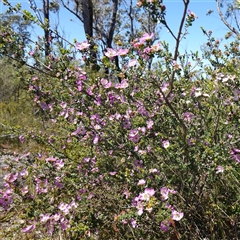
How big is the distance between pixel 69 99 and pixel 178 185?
999 mm

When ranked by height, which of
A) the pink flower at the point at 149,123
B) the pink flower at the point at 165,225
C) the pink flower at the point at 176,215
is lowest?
the pink flower at the point at 165,225

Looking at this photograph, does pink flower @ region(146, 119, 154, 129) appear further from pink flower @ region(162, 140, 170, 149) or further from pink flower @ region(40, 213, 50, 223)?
pink flower @ region(40, 213, 50, 223)

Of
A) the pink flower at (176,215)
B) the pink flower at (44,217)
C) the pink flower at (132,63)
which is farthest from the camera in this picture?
the pink flower at (44,217)

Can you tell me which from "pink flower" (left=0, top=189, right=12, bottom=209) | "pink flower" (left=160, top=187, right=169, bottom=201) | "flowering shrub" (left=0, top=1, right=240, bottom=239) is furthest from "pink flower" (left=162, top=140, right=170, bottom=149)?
"pink flower" (left=0, top=189, right=12, bottom=209)

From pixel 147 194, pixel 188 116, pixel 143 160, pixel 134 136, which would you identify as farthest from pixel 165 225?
pixel 188 116

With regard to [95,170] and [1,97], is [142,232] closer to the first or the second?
[95,170]

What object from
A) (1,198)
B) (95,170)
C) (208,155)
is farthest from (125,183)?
(1,198)

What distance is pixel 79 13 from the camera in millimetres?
14398

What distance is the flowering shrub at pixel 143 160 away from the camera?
176 centimetres

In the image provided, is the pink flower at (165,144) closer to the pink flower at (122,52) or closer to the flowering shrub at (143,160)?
the flowering shrub at (143,160)

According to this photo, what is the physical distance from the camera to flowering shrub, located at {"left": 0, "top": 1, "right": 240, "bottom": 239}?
1.76 meters

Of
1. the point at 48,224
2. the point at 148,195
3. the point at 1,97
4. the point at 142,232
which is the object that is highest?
the point at 1,97

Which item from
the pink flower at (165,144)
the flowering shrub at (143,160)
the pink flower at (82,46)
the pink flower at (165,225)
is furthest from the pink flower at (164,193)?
the pink flower at (82,46)

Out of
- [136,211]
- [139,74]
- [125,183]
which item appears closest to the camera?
[139,74]
